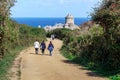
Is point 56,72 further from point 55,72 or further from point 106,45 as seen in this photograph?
point 106,45

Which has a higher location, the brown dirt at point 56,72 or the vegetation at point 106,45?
the vegetation at point 106,45

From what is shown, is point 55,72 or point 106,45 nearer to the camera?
point 55,72

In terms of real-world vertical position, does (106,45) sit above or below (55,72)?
above

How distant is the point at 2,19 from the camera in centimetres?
2439

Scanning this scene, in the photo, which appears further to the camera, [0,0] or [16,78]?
[0,0]

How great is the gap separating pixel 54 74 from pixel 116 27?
417 centimetres

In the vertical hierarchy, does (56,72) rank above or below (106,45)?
below

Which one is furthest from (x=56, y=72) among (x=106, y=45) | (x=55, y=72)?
(x=106, y=45)

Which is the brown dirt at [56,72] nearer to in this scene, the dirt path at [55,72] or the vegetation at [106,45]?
the dirt path at [55,72]

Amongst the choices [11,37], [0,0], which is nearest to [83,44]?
[11,37]

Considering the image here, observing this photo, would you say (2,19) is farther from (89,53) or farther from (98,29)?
(98,29)

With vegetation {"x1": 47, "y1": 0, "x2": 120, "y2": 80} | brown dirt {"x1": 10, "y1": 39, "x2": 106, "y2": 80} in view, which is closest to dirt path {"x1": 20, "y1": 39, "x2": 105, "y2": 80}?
brown dirt {"x1": 10, "y1": 39, "x2": 106, "y2": 80}

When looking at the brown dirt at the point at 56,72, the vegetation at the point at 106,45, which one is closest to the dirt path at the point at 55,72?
the brown dirt at the point at 56,72

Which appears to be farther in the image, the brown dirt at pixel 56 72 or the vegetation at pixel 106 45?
the vegetation at pixel 106 45
